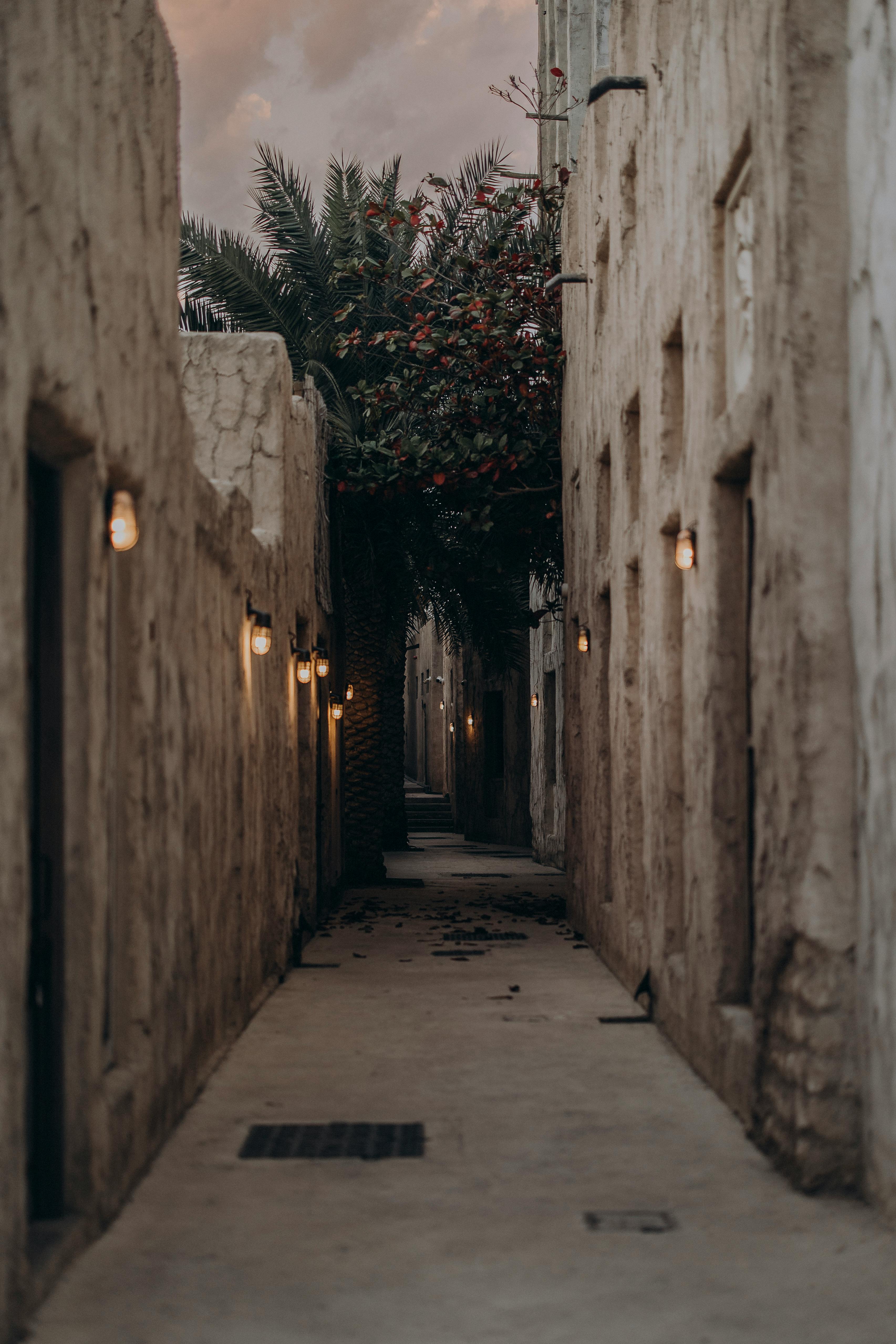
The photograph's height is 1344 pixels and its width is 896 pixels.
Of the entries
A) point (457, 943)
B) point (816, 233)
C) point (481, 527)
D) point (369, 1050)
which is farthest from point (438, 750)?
point (816, 233)

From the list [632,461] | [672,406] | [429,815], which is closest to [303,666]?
[632,461]

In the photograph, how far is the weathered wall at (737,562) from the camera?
15.0 feet

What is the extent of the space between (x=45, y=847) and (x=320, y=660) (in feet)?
27.2

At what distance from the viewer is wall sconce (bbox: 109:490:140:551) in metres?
4.25

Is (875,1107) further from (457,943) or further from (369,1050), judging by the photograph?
(457,943)

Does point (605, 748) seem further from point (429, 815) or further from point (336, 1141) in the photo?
point (429, 815)

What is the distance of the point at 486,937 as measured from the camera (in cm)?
1159

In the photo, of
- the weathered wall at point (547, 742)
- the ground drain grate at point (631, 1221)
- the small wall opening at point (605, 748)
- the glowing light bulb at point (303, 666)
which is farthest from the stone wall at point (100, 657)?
the weathered wall at point (547, 742)

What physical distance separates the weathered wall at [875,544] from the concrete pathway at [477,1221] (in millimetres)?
552

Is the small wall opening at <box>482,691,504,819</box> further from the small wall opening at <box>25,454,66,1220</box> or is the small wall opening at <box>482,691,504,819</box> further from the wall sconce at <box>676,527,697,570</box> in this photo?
the small wall opening at <box>25,454,66,1220</box>

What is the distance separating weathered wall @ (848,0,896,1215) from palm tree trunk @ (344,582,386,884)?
1185 centimetres

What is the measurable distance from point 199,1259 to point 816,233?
13.0 feet

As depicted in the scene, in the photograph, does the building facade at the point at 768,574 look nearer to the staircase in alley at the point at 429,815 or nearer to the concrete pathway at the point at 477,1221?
the concrete pathway at the point at 477,1221

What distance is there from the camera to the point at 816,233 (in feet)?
15.2
